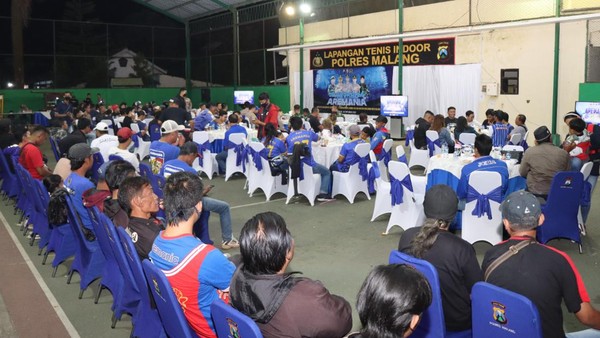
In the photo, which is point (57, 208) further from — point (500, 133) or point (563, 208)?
point (500, 133)

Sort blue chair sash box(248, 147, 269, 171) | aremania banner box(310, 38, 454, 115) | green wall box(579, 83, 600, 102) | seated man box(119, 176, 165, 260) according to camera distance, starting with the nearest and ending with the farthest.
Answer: seated man box(119, 176, 165, 260) → blue chair sash box(248, 147, 269, 171) → green wall box(579, 83, 600, 102) → aremania banner box(310, 38, 454, 115)

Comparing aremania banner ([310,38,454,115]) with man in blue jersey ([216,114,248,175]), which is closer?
man in blue jersey ([216,114,248,175])

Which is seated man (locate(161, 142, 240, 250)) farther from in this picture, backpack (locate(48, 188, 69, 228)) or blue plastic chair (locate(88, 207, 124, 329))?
blue plastic chair (locate(88, 207, 124, 329))

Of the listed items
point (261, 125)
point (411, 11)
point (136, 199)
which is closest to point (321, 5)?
point (411, 11)

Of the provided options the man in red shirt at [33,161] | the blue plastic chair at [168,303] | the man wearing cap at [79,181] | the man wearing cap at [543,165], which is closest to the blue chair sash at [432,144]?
the man wearing cap at [543,165]

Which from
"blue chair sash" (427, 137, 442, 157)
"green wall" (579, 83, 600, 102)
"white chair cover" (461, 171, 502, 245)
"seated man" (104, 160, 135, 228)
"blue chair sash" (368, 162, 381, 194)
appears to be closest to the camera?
"seated man" (104, 160, 135, 228)

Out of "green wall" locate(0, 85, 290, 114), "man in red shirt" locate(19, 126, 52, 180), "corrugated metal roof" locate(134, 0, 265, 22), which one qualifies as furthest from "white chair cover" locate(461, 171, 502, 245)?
"corrugated metal roof" locate(134, 0, 265, 22)

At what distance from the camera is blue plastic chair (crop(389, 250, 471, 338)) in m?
2.56

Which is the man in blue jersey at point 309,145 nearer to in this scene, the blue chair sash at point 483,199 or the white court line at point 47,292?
the blue chair sash at point 483,199

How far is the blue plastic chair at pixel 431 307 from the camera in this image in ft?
8.39

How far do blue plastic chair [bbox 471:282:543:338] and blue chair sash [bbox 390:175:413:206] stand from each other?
366 cm

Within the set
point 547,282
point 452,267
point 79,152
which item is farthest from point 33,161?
point 547,282

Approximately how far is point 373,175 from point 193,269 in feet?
19.1

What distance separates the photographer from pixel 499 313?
2.27m
